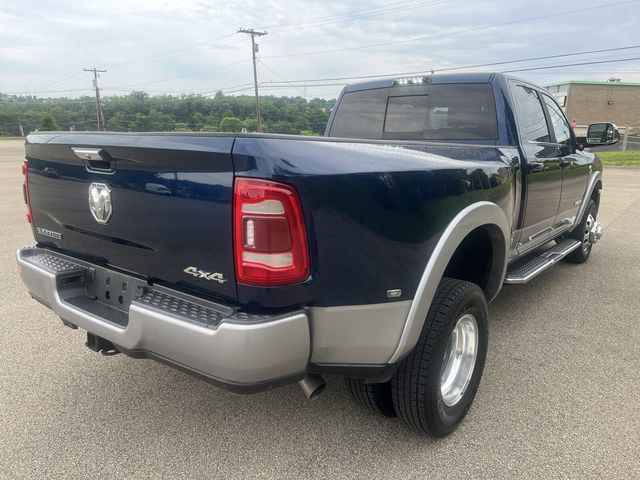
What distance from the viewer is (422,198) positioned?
211 centimetres

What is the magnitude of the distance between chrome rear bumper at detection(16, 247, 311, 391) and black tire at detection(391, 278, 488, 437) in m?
0.61

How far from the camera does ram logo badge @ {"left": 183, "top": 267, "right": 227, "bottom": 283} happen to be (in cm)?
181

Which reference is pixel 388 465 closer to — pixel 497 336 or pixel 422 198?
pixel 422 198

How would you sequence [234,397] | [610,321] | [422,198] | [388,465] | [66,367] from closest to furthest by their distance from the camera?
1. [422,198]
2. [388,465]
3. [234,397]
4. [66,367]
5. [610,321]

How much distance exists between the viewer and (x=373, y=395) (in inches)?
93.8

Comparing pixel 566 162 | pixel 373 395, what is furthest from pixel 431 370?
pixel 566 162

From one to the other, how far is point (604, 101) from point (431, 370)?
61.0m

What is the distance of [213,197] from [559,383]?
242cm

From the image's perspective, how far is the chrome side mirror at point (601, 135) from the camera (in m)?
4.86

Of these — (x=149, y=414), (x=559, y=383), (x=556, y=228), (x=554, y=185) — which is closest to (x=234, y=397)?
(x=149, y=414)

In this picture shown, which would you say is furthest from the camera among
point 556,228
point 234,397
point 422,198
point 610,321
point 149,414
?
point 556,228

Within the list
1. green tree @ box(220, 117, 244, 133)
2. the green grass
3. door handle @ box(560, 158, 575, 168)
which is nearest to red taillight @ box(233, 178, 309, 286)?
green tree @ box(220, 117, 244, 133)

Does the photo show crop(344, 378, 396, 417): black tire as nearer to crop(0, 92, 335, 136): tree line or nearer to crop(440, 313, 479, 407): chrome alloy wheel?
crop(440, 313, 479, 407): chrome alloy wheel

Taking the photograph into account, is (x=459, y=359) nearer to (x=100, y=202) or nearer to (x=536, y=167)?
(x=536, y=167)
